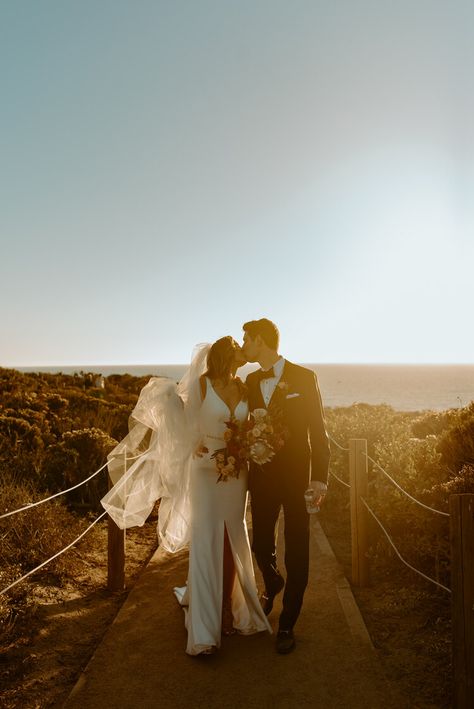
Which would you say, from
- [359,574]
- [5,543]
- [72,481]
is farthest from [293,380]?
[72,481]

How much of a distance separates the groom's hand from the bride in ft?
1.96

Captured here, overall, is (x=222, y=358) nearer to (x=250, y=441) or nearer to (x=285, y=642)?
(x=250, y=441)

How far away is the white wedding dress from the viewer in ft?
14.9

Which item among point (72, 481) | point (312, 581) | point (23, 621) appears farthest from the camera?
point (72, 481)

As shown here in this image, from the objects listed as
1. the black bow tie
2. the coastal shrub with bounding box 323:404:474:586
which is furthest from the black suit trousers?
the coastal shrub with bounding box 323:404:474:586

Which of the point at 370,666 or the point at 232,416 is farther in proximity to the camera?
the point at 232,416

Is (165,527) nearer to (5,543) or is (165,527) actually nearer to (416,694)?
(5,543)

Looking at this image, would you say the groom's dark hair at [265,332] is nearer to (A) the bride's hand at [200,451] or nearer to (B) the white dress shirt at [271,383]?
(B) the white dress shirt at [271,383]

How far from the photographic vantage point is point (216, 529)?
462cm

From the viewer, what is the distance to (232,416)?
4.67 m

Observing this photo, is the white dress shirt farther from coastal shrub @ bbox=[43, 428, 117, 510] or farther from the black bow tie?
coastal shrub @ bbox=[43, 428, 117, 510]

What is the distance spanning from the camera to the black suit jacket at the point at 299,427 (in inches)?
181

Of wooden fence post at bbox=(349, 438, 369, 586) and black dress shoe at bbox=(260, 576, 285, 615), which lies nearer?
black dress shoe at bbox=(260, 576, 285, 615)

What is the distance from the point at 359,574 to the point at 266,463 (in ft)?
7.05
